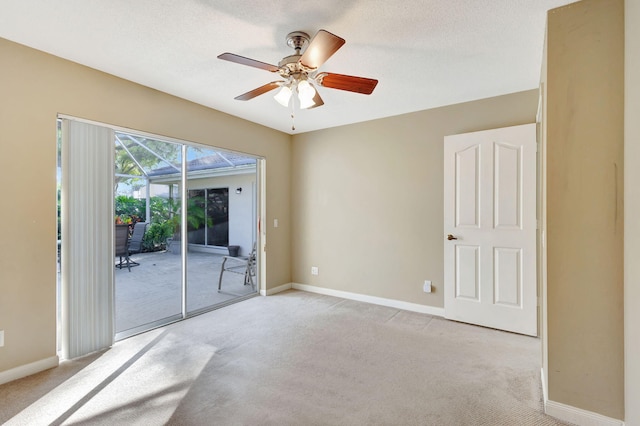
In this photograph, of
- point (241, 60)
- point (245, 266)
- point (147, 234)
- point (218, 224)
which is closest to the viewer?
point (241, 60)

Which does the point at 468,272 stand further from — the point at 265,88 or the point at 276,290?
the point at 265,88

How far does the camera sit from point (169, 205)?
11.8 feet

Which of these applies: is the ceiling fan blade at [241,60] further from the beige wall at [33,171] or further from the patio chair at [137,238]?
the patio chair at [137,238]

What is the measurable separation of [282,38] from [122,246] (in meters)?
2.56

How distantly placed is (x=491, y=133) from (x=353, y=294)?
267cm

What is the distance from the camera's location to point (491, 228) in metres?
3.33

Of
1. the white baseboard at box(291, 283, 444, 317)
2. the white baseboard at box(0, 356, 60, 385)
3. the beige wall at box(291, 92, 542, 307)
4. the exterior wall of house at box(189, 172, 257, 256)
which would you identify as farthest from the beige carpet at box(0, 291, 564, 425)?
the exterior wall of house at box(189, 172, 257, 256)

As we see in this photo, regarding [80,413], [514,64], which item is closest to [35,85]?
[80,413]

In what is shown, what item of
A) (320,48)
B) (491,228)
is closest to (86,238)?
(320,48)

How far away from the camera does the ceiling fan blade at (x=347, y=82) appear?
6.98ft

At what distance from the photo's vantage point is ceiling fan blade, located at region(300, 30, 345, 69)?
1.67 meters

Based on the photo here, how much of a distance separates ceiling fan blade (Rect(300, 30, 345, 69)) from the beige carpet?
220cm
